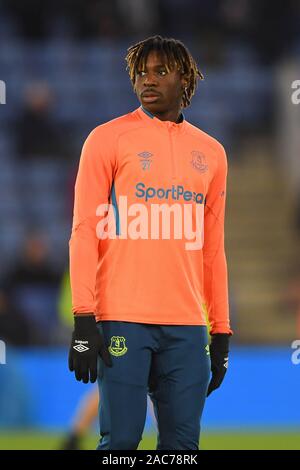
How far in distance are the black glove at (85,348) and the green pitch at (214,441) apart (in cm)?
371

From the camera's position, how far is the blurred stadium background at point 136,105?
1179cm

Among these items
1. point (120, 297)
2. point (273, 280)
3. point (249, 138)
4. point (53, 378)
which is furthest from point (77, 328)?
point (249, 138)

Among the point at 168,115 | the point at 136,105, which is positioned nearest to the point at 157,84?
the point at 168,115

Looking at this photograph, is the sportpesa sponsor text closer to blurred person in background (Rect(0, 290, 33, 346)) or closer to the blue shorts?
the blue shorts

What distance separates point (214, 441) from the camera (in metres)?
7.86

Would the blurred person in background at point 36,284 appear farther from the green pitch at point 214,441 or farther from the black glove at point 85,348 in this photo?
the black glove at point 85,348

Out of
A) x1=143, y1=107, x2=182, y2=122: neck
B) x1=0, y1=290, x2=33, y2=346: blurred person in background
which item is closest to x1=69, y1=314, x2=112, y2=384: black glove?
x1=143, y1=107, x2=182, y2=122: neck

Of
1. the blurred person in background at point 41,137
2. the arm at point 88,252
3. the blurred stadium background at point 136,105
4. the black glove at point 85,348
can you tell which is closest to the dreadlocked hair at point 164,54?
the arm at point 88,252

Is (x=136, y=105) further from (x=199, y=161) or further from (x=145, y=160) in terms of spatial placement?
(x=145, y=160)

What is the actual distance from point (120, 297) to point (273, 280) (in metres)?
8.80

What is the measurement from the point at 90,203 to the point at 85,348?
1.63ft

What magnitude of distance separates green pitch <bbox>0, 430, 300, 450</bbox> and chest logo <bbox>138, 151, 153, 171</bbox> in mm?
3762

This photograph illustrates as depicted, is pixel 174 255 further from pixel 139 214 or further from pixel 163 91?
pixel 163 91

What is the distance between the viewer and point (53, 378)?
8.53 metres
